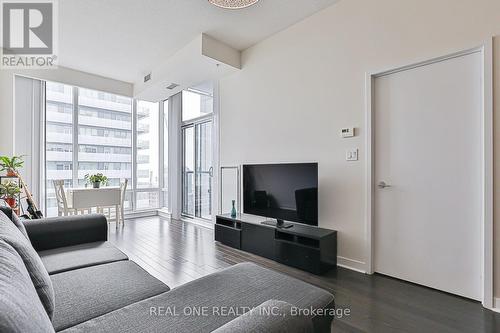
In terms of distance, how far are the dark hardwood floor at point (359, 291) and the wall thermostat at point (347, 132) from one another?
1.39 meters

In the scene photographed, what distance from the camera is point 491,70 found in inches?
74.5

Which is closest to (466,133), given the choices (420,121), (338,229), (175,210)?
(420,121)

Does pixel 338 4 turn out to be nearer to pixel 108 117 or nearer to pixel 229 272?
pixel 229 272

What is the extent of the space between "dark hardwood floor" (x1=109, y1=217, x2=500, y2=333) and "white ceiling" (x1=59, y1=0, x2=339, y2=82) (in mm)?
2865

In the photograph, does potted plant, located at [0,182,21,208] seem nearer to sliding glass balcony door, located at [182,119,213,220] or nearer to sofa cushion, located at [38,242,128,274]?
sofa cushion, located at [38,242,128,274]

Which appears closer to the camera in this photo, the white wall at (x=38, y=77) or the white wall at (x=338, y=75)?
the white wall at (x=338, y=75)

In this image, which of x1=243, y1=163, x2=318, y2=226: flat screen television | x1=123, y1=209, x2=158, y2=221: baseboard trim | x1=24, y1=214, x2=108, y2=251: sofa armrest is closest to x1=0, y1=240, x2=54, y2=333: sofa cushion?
x1=24, y1=214, x2=108, y2=251: sofa armrest

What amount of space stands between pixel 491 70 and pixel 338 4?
1597 mm

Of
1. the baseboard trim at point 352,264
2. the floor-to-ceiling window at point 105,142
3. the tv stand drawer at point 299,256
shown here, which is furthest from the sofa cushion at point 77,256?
the floor-to-ceiling window at point 105,142

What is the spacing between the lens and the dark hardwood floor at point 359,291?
5.60 feet

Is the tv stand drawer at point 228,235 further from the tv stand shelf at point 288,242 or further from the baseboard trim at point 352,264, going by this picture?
the baseboard trim at point 352,264

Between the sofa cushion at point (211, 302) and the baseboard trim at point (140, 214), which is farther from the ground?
the sofa cushion at point (211, 302)

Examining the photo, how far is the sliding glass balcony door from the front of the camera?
16.1 ft

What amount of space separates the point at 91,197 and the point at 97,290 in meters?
3.64
